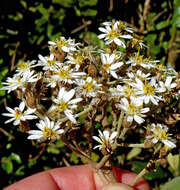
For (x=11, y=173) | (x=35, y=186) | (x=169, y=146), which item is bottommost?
(x=11, y=173)

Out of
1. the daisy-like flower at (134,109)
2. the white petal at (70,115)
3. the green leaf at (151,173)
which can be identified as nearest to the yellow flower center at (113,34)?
the daisy-like flower at (134,109)

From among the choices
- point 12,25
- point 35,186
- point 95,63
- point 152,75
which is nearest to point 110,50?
point 95,63

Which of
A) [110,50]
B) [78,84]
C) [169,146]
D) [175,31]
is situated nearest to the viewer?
[169,146]

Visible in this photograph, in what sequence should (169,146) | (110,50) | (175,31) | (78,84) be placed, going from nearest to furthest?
1. (169,146)
2. (78,84)
3. (110,50)
4. (175,31)

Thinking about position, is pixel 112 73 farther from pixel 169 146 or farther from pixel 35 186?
pixel 35 186

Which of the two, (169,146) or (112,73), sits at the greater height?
(112,73)

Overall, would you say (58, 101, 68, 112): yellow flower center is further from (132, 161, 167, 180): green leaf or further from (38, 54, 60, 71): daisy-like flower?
(132, 161, 167, 180): green leaf

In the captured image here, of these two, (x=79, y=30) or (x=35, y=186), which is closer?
(x=35, y=186)

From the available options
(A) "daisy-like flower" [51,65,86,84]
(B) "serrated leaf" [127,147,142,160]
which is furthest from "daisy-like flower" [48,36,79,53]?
(B) "serrated leaf" [127,147,142,160]
